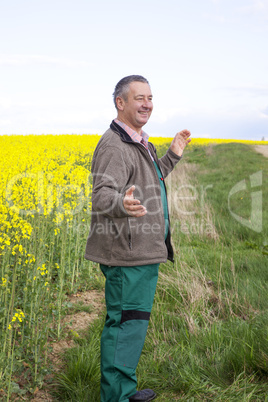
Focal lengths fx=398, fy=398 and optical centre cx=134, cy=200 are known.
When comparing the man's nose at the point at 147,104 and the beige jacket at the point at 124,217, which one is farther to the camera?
the man's nose at the point at 147,104

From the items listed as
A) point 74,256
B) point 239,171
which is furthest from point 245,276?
point 239,171

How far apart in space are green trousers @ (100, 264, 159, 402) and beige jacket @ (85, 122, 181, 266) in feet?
0.32

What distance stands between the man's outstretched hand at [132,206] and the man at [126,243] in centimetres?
14

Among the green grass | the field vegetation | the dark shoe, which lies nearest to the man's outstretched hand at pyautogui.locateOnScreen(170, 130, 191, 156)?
the field vegetation

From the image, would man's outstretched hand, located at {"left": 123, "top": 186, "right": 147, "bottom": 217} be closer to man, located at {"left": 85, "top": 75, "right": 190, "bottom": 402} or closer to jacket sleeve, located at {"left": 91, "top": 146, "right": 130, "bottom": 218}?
jacket sleeve, located at {"left": 91, "top": 146, "right": 130, "bottom": 218}

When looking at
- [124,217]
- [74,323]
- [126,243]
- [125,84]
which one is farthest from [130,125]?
[74,323]

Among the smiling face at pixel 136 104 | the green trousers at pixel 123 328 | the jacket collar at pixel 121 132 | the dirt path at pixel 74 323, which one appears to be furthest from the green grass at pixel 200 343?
the smiling face at pixel 136 104

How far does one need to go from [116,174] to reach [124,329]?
861mm

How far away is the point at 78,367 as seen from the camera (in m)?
2.75

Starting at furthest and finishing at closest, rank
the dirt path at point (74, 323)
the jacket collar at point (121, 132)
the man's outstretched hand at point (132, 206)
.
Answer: the dirt path at point (74, 323), the jacket collar at point (121, 132), the man's outstretched hand at point (132, 206)

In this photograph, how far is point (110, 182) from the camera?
2119 millimetres

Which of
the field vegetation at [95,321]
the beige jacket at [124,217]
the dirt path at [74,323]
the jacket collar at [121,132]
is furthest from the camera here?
the dirt path at [74,323]

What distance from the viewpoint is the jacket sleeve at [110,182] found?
79.4 inches

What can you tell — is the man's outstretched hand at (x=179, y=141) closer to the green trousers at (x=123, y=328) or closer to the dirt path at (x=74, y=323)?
the green trousers at (x=123, y=328)
